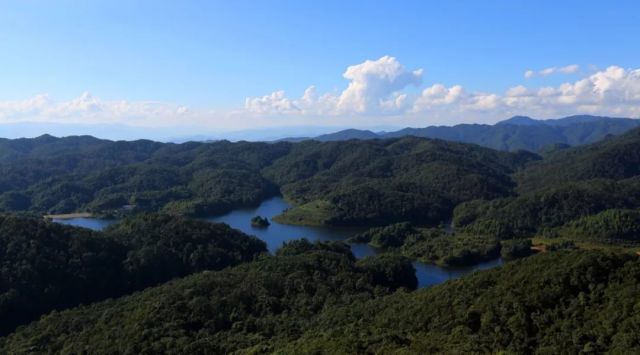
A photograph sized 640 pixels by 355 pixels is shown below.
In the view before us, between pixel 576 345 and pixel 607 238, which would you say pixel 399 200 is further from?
pixel 576 345

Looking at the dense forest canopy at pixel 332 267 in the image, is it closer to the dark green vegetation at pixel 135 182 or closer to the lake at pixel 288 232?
the dark green vegetation at pixel 135 182

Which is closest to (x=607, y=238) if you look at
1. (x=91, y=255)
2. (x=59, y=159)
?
(x=91, y=255)

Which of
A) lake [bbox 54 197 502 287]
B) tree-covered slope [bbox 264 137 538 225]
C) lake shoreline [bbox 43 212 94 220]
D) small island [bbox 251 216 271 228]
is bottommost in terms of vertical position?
lake [bbox 54 197 502 287]

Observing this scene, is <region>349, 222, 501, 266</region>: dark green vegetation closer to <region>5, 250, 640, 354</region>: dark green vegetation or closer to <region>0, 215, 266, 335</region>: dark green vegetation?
<region>0, 215, 266, 335</region>: dark green vegetation

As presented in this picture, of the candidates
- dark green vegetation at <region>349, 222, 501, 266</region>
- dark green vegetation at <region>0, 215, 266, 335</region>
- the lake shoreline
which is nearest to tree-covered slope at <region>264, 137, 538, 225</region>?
dark green vegetation at <region>349, 222, 501, 266</region>

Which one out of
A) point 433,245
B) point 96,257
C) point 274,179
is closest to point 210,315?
point 96,257

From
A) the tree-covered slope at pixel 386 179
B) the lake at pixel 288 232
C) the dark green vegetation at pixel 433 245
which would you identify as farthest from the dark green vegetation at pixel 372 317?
the tree-covered slope at pixel 386 179
